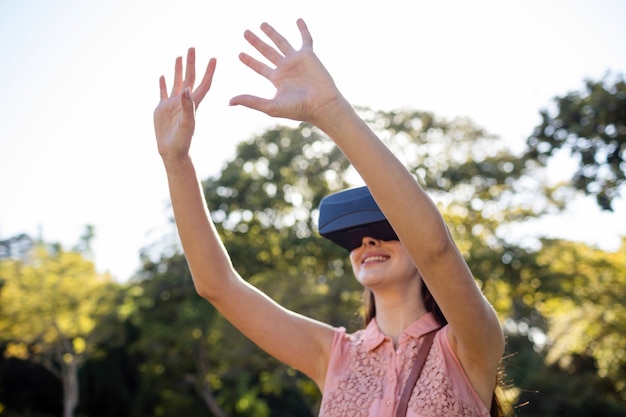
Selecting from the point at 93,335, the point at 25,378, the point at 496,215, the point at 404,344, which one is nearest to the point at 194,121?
the point at 404,344

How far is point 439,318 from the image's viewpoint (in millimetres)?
1949

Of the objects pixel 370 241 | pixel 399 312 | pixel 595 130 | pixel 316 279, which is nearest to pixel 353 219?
pixel 370 241

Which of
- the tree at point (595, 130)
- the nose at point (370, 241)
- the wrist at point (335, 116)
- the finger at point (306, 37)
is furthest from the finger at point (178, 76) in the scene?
the tree at point (595, 130)

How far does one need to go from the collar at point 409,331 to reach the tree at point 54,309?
20159 millimetres

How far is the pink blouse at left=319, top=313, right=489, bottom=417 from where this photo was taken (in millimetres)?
1662

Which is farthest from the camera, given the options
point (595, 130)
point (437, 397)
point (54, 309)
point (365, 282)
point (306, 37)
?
point (54, 309)

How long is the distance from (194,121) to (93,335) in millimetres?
21827

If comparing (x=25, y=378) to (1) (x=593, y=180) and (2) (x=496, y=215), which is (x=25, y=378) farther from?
(1) (x=593, y=180)

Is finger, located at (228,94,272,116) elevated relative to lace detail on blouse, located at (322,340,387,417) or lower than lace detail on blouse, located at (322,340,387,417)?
elevated

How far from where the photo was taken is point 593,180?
7.71 metres

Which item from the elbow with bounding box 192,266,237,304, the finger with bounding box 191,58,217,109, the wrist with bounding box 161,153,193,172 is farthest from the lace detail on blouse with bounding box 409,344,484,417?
the finger with bounding box 191,58,217,109

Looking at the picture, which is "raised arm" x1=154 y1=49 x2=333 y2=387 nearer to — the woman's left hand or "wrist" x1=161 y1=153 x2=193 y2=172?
"wrist" x1=161 y1=153 x2=193 y2=172

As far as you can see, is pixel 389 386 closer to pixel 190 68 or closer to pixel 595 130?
pixel 190 68

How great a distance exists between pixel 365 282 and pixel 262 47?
0.84m
